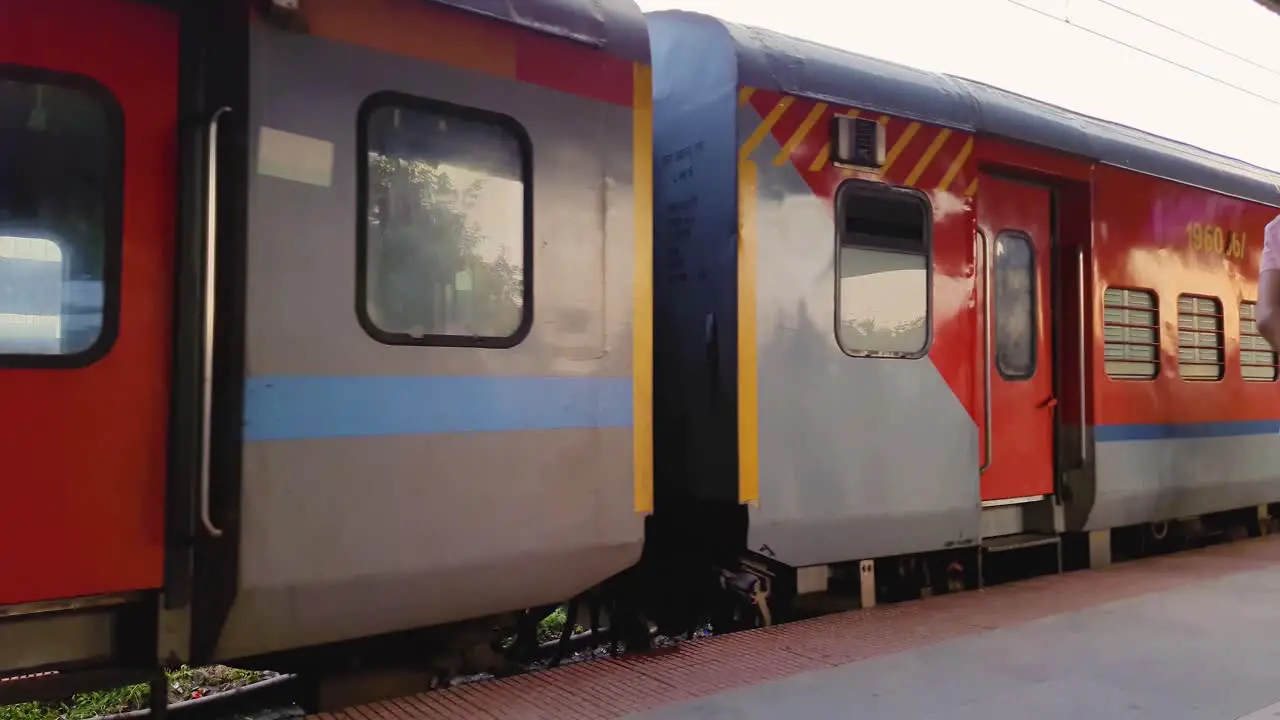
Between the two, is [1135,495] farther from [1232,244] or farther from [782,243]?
[782,243]

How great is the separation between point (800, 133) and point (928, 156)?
0.88m

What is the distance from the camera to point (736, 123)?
164 inches

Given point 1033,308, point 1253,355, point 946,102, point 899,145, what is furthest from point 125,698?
point 1253,355

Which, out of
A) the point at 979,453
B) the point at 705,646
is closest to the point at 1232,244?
the point at 979,453

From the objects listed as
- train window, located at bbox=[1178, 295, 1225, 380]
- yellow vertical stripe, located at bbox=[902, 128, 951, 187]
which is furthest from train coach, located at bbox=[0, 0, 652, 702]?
train window, located at bbox=[1178, 295, 1225, 380]

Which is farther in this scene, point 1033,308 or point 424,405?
point 1033,308

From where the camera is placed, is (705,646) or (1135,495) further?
(1135,495)

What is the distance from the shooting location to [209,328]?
2.73 meters

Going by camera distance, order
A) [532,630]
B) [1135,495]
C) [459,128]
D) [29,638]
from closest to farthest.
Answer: [29,638], [459,128], [532,630], [1135,495]

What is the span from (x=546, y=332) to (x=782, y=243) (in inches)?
53.9

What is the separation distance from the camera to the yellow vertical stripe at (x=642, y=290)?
147 inches

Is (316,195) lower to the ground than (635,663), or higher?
higher

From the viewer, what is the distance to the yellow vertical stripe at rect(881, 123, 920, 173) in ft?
15.3

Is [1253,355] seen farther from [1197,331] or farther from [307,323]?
[307,323]
